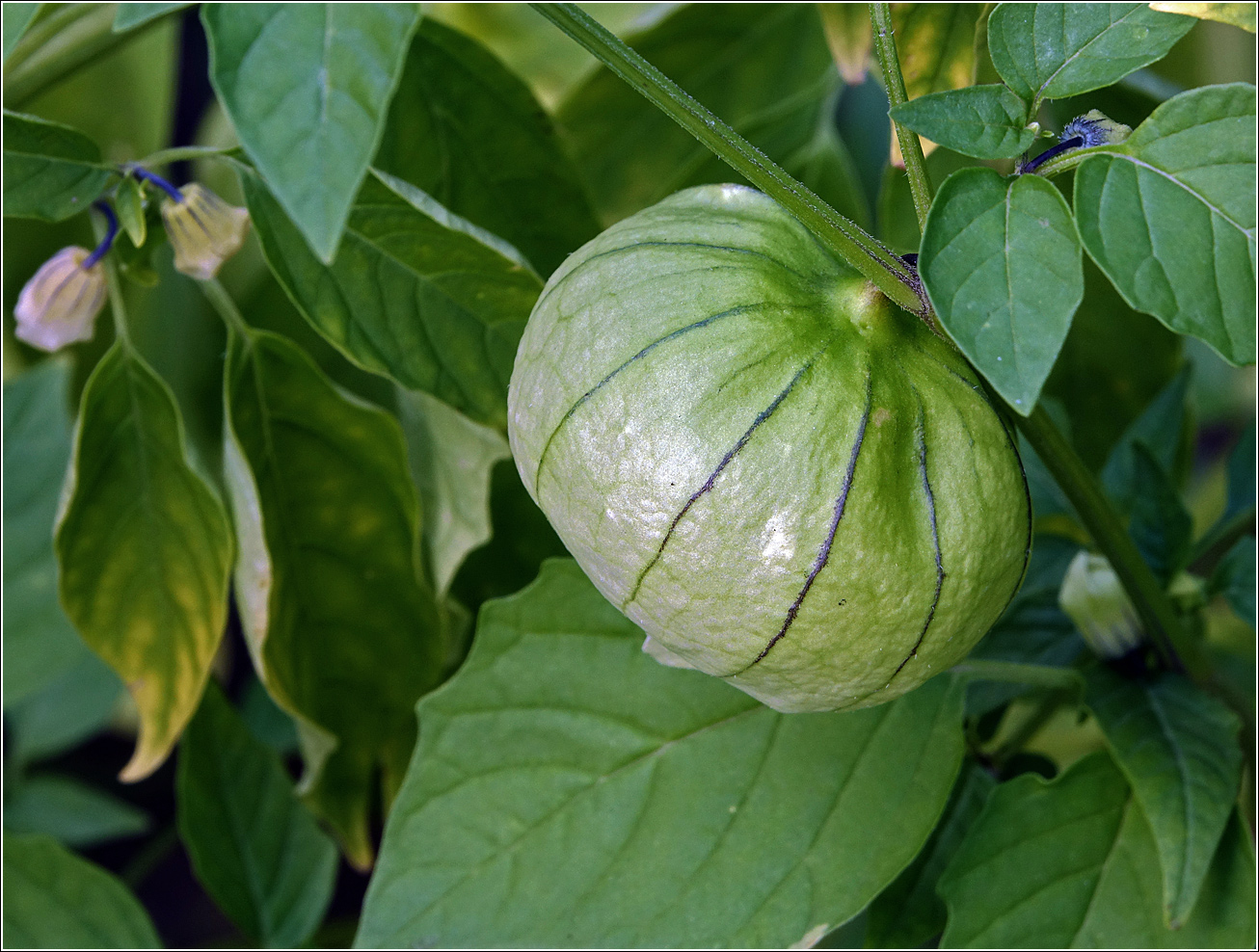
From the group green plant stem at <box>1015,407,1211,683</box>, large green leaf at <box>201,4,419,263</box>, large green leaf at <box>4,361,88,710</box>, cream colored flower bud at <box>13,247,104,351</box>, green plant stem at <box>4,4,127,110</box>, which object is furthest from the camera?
large green leaf at <box>4,361,88,710</box>

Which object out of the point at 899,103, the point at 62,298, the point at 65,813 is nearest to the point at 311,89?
the point at 899,103

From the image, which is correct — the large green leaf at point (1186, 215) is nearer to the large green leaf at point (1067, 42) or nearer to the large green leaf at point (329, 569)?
the large green leaf at point (1067, 42)

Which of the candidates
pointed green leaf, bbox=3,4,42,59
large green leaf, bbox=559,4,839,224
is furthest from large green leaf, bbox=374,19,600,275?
pointed green leaf, bbox=3,4,42,59

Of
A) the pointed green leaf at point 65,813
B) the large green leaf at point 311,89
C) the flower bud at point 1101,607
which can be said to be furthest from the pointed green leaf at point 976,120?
the pointed green leaf at point 65,813

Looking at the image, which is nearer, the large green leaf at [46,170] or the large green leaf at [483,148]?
the large green leaf at [46,170]

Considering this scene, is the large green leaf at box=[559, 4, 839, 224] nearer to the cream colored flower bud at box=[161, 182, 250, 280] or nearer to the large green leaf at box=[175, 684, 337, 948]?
the cream colored flower bud at box=[161, 182, 250, 280]

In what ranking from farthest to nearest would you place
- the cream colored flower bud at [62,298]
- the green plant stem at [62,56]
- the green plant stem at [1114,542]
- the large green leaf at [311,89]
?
the green plant stem at [62,56]
the cream colored flower bud at [62,298]
the green plant stem at [1114,542]
the large green leaf at [311,89]

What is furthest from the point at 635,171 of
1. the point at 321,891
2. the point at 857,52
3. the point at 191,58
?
the point at 191,58
